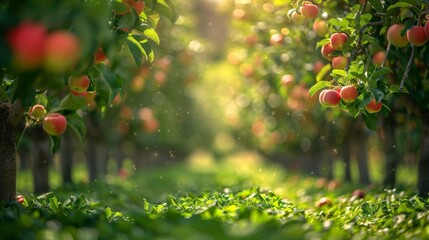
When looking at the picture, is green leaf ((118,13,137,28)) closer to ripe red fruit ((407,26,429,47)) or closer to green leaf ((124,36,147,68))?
green leaf ((124,36,147,68))

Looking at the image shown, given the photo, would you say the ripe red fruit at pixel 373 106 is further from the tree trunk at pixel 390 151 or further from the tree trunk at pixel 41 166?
the tree trunk at pixel 41 166

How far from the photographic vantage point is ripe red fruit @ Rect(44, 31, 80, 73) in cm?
290

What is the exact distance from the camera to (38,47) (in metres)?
2.88

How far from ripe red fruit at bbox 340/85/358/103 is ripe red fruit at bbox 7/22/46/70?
2.85 meters

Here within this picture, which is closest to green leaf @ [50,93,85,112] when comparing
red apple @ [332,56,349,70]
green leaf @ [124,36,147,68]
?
green leaf @ [124,36,147,68]

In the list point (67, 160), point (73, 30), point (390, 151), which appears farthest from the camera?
point (67, 160)

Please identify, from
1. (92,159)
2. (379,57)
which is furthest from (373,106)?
A: (92,159)

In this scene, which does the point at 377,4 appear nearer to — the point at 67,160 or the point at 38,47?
the point at 38,47

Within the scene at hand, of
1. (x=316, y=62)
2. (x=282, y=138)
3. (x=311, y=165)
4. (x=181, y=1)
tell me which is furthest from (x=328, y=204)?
(x=311, y=165)

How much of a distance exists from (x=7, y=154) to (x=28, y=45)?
9.47ft

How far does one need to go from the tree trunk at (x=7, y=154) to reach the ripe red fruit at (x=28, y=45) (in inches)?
102

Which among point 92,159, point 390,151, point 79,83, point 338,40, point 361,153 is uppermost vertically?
point 338,40

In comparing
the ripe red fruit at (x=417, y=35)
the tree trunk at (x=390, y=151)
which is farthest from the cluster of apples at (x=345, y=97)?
the tree trunk at (x=390, y=151)

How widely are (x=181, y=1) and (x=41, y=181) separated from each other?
5.48 m
